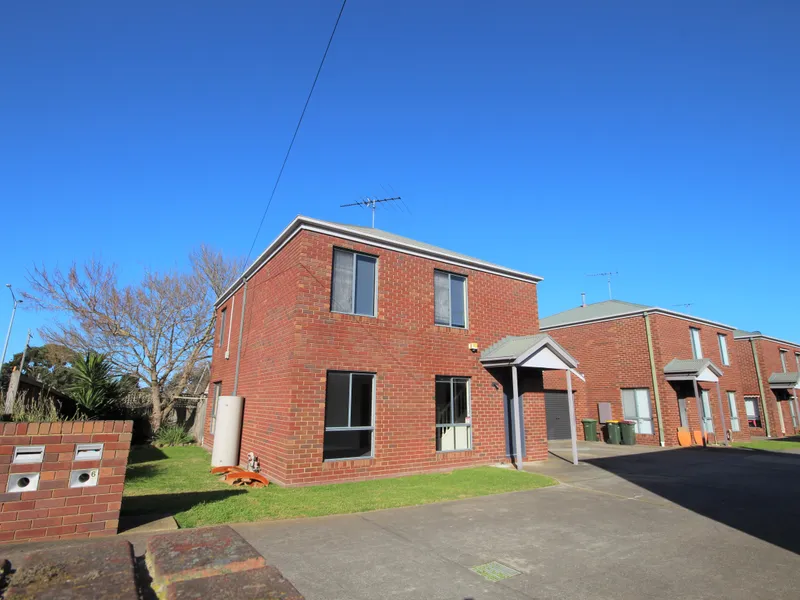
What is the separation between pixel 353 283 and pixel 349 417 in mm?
3271

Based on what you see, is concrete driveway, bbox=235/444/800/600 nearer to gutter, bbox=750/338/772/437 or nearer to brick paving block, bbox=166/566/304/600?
brick paving block, bbox=166/566/304/600

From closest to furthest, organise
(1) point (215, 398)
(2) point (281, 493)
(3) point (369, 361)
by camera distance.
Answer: (2) point (281, 493), (3) point (369, 361), (1) point (215, 398)

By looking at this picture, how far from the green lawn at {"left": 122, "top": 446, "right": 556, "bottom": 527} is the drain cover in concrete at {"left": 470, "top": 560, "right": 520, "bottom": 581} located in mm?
2914

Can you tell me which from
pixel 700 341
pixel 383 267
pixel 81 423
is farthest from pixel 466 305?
pixel 700 341

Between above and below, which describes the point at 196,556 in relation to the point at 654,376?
below

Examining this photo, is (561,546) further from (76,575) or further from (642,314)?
(642,314)

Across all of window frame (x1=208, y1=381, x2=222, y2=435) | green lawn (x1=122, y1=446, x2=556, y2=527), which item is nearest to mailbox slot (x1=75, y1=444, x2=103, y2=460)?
green lawn (x1=122, y1=446, x2=556, y2=527)

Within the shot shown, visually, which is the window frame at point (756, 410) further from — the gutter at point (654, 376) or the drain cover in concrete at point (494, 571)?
the drain cover in concrete at point (494, 571)

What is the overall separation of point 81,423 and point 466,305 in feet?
32.4

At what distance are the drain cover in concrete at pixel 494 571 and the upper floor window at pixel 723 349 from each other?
2541 cm

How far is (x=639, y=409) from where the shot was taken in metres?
20.0

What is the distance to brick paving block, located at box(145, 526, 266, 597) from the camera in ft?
4.79

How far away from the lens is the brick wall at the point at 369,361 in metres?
9.72

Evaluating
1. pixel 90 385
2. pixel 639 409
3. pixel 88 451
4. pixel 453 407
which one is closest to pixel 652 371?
pixel 639 409
